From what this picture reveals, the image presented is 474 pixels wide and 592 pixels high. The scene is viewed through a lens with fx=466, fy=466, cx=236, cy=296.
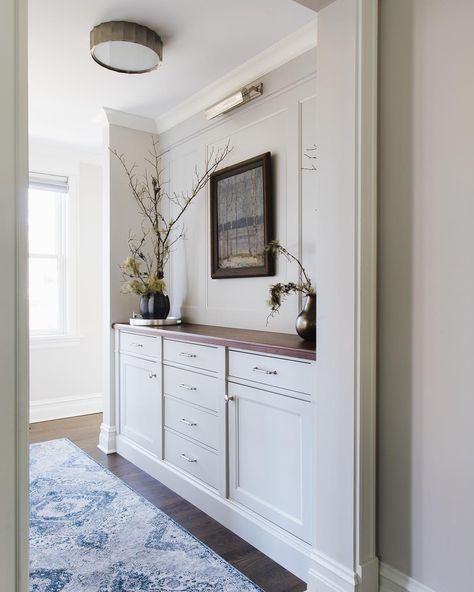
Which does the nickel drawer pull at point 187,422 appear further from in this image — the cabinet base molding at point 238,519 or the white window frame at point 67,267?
the white window frame at point 67,267

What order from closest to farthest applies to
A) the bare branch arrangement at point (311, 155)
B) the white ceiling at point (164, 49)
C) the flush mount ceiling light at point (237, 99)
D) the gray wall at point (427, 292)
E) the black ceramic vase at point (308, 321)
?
the gray wall at point (427, 292) < the black ceramic vase at point (308, 321) < the white ceiling at point (164, 49) < the bare branch arrangement at point (311, 155) < the flush mount ceiling light at point (237, 99)

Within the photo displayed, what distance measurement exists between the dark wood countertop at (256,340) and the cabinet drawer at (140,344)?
0.08 metres

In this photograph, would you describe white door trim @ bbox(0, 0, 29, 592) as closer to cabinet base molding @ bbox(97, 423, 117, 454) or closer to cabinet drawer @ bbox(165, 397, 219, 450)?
cabinet drawer @ bbox(165, 397, 219, 450)

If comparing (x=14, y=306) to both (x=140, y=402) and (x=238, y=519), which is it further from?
(x=140, y=402)

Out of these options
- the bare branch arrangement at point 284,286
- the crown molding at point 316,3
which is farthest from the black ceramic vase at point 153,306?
the crown molding at point 316,3

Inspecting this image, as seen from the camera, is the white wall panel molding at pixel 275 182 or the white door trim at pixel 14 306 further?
the white wall panel molding at pixel 275 182

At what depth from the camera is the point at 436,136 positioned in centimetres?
156

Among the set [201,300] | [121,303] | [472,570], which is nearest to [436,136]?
[472,570]

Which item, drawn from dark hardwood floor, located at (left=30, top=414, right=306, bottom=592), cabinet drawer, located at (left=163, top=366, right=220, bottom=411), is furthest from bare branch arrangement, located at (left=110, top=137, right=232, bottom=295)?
dark hardwood floor, located at (left=30, top=414, right=306, bottom=592)

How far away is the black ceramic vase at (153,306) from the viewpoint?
3.31 meters

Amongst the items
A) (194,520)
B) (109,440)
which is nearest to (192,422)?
(194,520)

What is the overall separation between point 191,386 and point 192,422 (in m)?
0.21

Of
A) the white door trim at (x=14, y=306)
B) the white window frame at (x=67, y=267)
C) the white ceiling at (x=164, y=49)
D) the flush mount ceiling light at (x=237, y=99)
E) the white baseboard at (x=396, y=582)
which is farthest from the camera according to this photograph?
the white window frame at (x=67, y=267)

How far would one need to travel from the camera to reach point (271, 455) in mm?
2127
